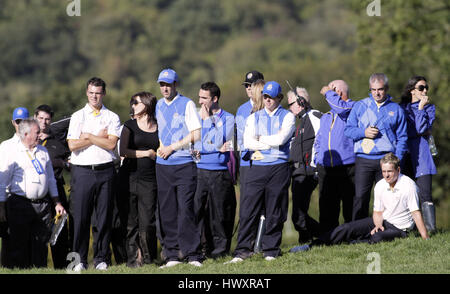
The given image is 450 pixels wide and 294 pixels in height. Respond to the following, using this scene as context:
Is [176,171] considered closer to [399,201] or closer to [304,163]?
[304,163]

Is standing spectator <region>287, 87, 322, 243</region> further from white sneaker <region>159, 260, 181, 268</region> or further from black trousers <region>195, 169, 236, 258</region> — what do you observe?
white sneaker <region>159, 260, 181, 268</region>

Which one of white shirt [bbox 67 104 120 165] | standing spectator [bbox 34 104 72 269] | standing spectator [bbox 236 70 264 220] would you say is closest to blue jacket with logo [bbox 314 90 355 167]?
standing spectator [bbox 236 70 264 220]

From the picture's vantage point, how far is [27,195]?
1083 centimetres

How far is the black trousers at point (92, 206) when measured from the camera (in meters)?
11.1

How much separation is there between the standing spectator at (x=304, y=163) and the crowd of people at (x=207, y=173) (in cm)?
2

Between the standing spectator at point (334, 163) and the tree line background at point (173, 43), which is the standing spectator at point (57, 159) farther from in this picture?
the tree line background at point (173, 43)

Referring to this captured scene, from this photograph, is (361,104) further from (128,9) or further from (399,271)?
(128,9)

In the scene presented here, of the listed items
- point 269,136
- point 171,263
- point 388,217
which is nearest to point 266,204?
point 269,136

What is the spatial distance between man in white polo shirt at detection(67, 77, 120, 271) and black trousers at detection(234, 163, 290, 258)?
5.74 feet

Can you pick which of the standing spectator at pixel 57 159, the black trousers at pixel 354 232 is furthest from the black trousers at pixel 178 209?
the black trousers at pixel 354 232

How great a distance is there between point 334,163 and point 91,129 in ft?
11.3

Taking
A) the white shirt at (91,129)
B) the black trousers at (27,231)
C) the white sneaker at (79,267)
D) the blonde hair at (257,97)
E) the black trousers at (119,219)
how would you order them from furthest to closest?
the black trousers at (119,219) → the blonde hair at (257,97) → the white shirt at (91,129) → the black trousers at (27,231) → the white sneaker at (79,267)

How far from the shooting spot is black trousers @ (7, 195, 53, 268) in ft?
35.5

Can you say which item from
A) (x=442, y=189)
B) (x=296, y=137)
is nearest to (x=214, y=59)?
(x=442, y=189)
